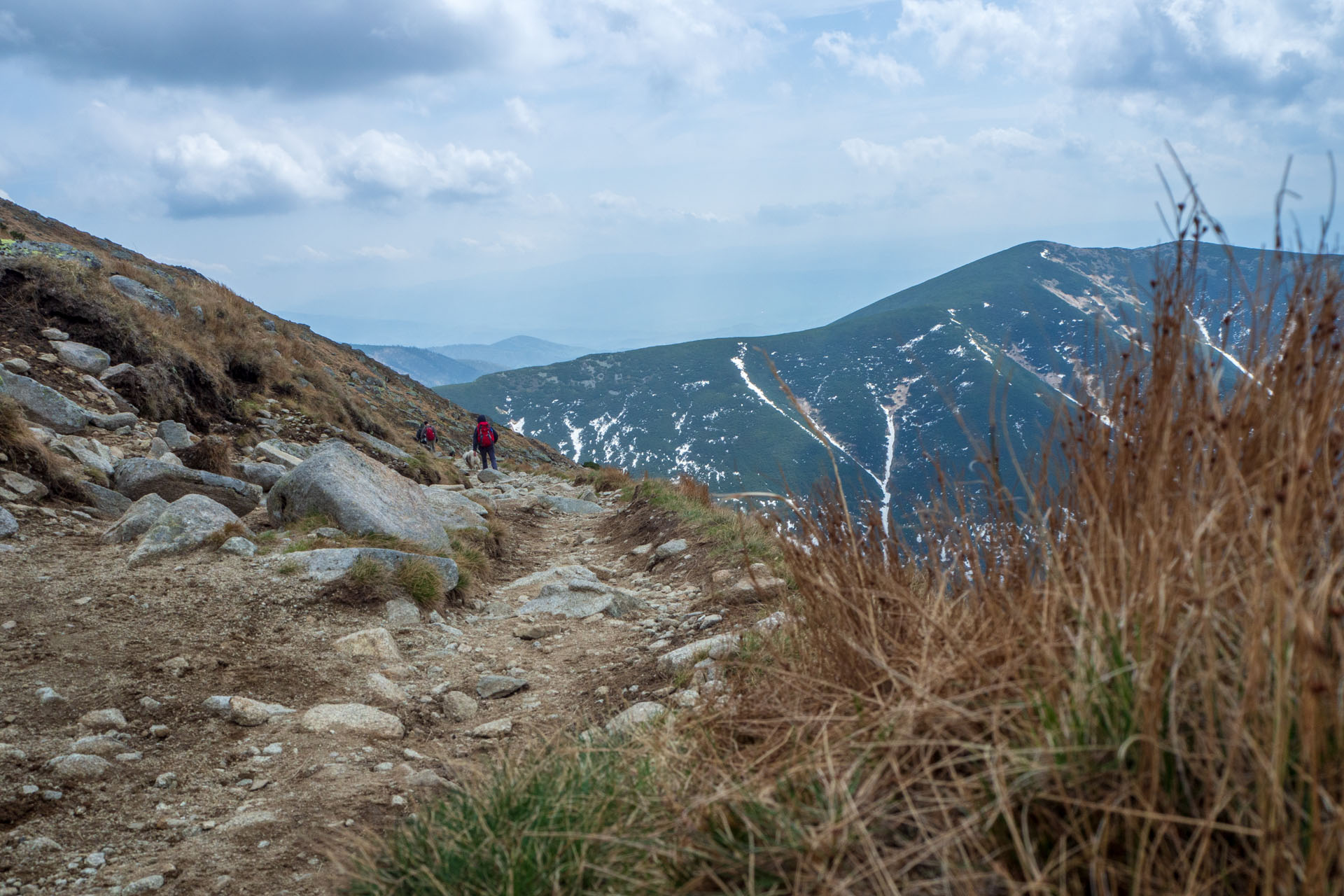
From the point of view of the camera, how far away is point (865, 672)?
2.62m

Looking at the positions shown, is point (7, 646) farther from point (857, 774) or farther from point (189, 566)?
point (857, 774)

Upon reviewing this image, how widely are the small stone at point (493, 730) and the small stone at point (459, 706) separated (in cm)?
26

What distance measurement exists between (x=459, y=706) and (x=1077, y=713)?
4448 mm

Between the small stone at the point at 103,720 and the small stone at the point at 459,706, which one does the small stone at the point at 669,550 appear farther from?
the small stone at the point at 103,720

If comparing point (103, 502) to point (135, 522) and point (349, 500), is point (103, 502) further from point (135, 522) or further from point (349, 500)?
point (349, 500)

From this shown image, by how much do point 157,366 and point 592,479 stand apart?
9.58 meters

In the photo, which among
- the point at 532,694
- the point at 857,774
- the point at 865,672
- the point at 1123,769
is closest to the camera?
the point at 1123,769

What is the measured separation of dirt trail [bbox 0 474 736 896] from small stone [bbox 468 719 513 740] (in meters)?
0.07

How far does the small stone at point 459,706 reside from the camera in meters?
5.25

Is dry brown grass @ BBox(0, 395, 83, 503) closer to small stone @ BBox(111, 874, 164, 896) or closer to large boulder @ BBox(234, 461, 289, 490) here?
large boulder @ BBox(234, 461, 289, 490)

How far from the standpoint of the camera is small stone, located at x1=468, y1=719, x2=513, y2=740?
4863 millimetres

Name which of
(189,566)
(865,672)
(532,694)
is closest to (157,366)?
(189,566)

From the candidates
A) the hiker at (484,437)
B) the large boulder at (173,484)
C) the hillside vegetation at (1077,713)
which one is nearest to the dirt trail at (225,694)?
the hillside vegetation at (1077,713)

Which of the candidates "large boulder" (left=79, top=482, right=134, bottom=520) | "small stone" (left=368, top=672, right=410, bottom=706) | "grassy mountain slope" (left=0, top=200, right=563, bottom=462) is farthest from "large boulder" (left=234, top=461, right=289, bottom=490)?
"small stone" (left=368, top=672, right=410, bottom=706)
